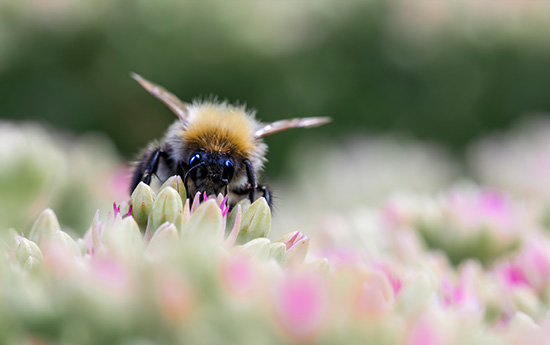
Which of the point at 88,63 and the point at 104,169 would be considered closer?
the point at 104,169

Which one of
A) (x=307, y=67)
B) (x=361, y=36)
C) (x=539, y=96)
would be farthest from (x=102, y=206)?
(x=539, y=96)

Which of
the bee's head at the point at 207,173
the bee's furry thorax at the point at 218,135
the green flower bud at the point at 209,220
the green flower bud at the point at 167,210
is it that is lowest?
the green flower bud at the point at 209,220

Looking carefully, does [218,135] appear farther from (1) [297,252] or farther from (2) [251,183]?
(1) [297,252]

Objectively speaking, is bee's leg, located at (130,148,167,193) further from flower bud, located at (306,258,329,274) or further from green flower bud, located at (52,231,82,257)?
flower bud, located at (306,258,329,274)

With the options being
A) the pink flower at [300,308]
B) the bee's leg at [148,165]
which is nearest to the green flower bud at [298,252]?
the pink flower at [300,308]

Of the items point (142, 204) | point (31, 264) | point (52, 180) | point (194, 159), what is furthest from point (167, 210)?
point (52, 180)

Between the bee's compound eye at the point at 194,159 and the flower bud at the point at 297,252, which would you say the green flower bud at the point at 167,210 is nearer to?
the flower bud at the point at 297,252

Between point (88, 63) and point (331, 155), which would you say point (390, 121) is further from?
point (88, 63)
